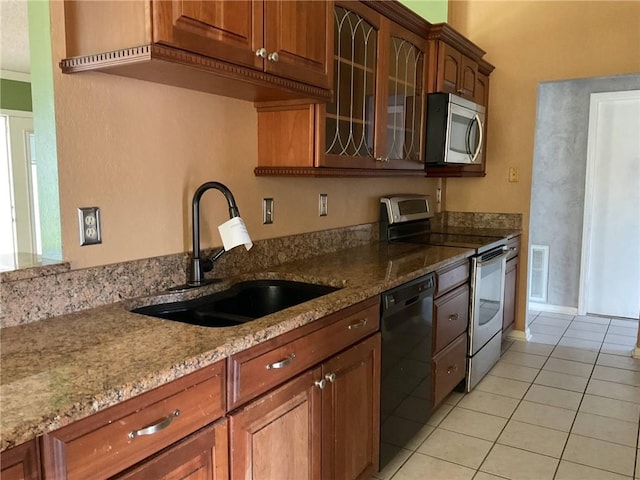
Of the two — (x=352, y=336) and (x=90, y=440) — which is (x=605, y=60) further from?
(x=90, y=440)

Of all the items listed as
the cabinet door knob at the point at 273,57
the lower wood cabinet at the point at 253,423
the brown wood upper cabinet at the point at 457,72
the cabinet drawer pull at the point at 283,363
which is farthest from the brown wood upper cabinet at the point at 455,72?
the cabinet drawer pull at the point at 283,363

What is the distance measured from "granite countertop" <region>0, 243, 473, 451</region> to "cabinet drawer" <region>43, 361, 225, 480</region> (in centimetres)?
3

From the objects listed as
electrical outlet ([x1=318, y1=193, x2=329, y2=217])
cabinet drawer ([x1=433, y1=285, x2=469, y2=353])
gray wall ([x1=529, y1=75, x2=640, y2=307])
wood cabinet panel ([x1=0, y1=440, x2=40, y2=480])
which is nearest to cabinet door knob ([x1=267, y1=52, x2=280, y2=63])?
electrical outlet ([x1=318, y1=193, x2=329, y2=217])

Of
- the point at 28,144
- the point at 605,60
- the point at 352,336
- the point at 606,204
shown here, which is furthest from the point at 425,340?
the point at 28,144

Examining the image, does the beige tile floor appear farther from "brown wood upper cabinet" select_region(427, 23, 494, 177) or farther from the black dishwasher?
"brown wood upper cabinet" select_region(427, 23, 494, 177)

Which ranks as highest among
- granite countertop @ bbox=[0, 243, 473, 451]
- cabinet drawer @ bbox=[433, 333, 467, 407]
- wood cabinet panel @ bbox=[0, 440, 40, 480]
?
granite countertop @ bbox=[0, 243, 473, 451]

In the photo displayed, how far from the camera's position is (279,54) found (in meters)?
1.70

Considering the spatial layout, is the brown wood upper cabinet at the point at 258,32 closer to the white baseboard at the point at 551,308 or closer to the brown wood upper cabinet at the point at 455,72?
the brown wood upper cabinet at the point at 455,72

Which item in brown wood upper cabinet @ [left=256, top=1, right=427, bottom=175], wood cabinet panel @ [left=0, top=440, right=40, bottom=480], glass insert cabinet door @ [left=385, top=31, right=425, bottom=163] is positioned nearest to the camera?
wood cabinet panel @ [left=0, top=440, right=40, bottom=480]

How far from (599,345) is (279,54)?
342cm

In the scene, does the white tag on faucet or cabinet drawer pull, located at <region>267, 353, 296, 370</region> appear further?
the white tag on faucet

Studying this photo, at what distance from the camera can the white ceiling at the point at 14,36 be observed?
2.95 m

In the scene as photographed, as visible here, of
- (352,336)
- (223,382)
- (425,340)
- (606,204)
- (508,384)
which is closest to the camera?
(223,382)

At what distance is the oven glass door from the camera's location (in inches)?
116
